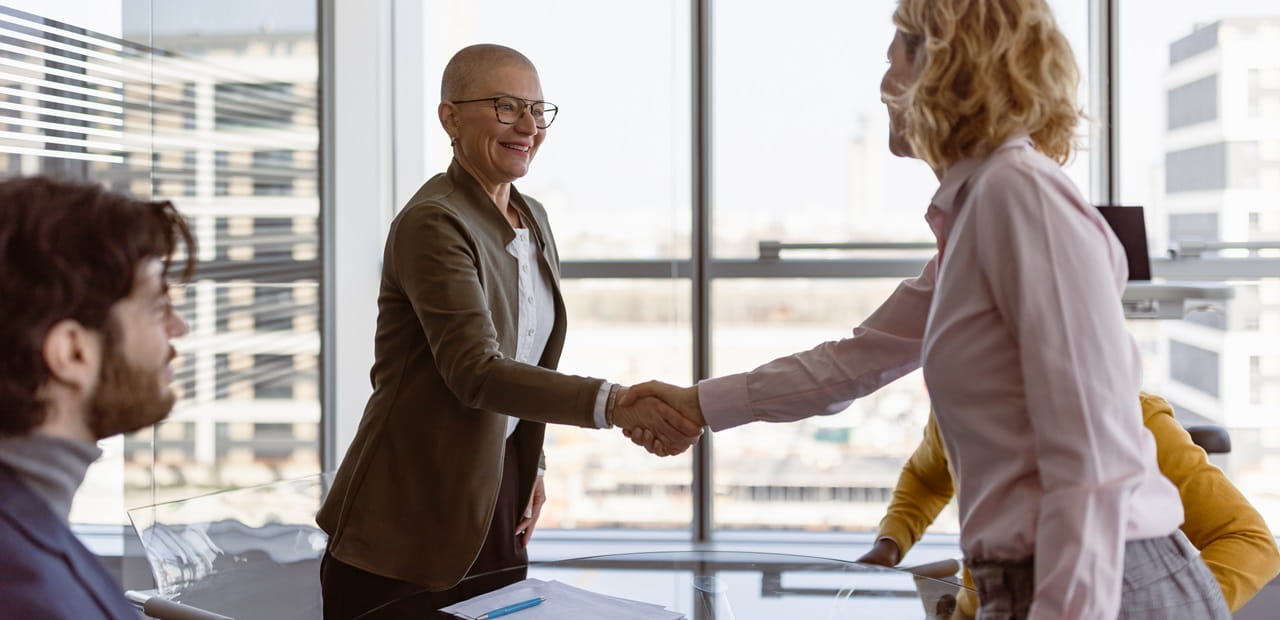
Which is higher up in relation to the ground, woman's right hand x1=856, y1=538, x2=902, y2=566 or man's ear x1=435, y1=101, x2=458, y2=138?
man's ear x1=435, y1=101, x2=458, y2=138

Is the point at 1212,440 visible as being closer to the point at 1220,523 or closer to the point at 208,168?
Result: the point at 1220,523

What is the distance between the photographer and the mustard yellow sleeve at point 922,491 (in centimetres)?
261

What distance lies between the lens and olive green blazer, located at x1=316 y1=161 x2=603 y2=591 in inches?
77.0

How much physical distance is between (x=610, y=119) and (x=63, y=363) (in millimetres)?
3166

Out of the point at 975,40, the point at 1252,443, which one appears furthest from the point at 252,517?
the point at 1252,443

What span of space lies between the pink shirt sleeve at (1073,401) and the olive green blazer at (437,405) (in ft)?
3.42

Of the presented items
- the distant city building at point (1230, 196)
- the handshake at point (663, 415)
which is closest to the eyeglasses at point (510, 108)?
the handshake at point (663, 415)

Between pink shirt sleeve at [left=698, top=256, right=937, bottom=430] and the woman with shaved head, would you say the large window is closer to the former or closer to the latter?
the woman with shaved head

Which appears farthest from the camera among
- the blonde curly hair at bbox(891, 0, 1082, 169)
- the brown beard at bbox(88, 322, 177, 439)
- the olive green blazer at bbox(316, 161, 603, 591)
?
the olive green blazer at bbox(316, 161, 603, 591)

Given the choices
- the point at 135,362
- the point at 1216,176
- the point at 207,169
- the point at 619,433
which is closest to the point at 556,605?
the point at 135,362

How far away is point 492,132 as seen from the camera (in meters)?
2.13

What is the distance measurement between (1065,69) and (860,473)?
2984 mm

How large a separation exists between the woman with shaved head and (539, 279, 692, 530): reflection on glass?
1875 millimetres

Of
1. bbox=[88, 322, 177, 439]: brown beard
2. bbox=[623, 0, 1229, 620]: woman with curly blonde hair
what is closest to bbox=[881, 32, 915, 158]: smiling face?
bbox=[623, 0, 1229, 620]: woman with curly blonde hair
